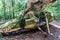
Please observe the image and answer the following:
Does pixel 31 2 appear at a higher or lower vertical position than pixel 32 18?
higher

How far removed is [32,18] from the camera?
5676mm

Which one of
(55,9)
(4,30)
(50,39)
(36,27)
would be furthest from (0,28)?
(55,9)

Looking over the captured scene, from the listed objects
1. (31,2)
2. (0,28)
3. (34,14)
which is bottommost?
(0,28)

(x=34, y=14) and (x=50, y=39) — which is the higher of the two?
(x=34, y=14)

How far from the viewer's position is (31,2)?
5.32 metres

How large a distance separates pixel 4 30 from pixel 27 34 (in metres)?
0.89

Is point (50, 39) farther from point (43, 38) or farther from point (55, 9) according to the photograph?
point (55, 9)

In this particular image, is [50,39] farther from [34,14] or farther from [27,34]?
[34,14]

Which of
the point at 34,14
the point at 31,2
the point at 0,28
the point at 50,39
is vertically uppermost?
the point at 31,2

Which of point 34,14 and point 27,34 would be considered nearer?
point 27,34

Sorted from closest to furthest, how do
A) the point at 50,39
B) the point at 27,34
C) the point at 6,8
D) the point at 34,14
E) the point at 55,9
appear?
1. the point at 50,39
2. the point at 27,34
3. the point at 34,14
4. the point at 6,8
5. the point at 55,9

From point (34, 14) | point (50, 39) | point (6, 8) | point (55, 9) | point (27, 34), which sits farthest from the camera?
point (55, 9)

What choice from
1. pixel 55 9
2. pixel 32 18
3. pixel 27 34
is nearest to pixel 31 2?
pixel 32 18

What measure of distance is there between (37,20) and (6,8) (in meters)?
1.87
